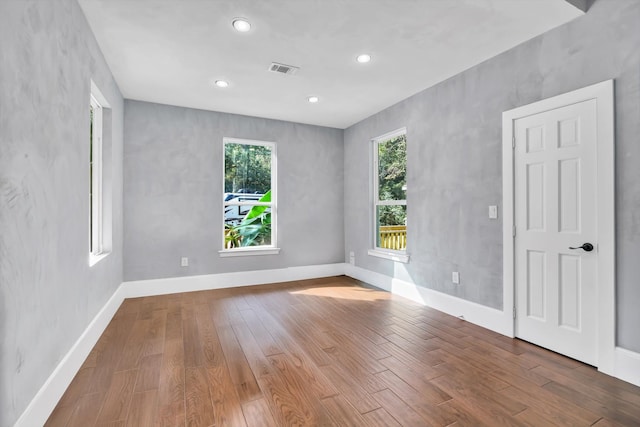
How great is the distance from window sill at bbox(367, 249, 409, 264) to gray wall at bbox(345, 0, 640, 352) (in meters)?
0.10

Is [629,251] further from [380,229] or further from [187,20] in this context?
[187,20]

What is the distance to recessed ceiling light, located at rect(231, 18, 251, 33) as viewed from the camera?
98.8 inches

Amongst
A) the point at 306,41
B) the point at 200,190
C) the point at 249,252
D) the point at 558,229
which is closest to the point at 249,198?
the point at 200,190

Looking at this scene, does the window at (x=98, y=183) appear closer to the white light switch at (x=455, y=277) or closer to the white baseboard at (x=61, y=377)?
the white baseboard at (x=61, y=377)

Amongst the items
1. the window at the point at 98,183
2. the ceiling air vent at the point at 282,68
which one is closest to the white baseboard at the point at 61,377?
Answer: the window at the point at 98,183

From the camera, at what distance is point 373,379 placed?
2.23 m

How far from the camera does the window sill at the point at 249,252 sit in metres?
4.89

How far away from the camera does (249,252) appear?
5043 mm

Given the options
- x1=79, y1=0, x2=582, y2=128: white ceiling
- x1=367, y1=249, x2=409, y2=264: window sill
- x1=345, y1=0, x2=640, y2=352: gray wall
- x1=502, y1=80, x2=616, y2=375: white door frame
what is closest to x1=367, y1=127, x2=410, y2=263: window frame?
x1=367, y1=249, x2=409, y2=264: window sill

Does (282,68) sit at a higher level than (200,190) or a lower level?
higher

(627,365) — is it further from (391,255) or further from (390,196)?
(390,196)

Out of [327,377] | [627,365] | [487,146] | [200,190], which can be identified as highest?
[487,146]

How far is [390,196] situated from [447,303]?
179 centimetres

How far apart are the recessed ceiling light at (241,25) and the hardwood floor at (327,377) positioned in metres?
2.69
